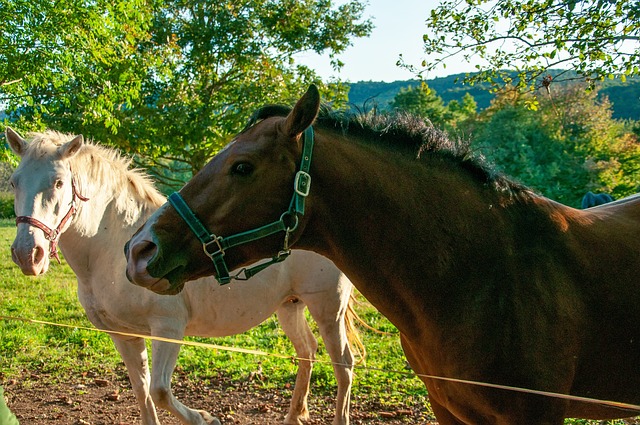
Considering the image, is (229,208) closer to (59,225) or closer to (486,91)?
(59,225)

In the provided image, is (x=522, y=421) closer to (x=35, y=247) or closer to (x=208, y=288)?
(x=208, y=288)

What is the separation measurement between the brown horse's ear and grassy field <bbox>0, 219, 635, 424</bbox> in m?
3.62

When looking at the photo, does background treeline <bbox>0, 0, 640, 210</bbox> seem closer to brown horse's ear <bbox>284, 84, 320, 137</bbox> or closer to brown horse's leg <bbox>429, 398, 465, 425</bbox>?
brown horse's ear <bbox>284, 84, 320, 137</bbox>

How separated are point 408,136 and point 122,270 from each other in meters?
2.56

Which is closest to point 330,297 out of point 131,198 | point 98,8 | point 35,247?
point 131,198

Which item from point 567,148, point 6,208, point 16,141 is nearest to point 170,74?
point 16,141

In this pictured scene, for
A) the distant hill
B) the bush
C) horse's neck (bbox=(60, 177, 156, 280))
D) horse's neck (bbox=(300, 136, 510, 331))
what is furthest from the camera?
the bush

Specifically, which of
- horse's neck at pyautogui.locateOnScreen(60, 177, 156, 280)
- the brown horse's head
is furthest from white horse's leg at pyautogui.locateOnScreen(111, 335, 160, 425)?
the brown horse's head

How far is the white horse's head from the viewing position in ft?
11.8

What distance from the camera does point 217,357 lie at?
22.3 ft

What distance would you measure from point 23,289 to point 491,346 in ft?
38.4

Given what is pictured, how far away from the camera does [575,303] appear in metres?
2.19

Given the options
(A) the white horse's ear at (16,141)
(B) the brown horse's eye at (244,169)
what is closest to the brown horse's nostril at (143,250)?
(B) the brown horse's eye at (244,169)

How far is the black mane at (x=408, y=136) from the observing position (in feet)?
7.60
